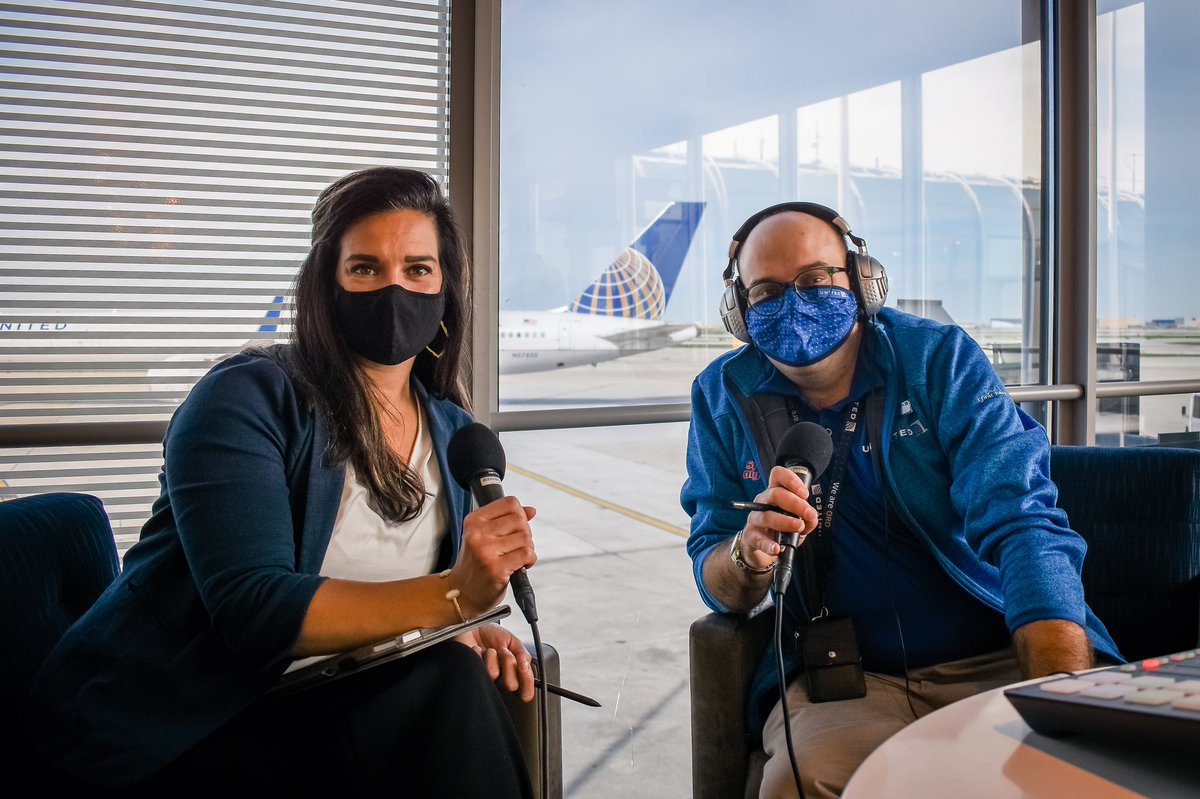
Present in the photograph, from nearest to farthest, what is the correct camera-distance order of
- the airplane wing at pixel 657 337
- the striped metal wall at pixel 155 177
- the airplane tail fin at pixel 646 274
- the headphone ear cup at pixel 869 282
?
the headphone ear cup at pixel 869 282 → the striped metal wall at pixel 155 177 → the airplane tail fin at pixel 646 274 → the airplane wing at pixel 657 337

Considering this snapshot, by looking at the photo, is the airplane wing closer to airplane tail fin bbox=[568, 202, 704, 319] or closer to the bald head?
airplane tail fin bbox=[568, 202, 704, 319]

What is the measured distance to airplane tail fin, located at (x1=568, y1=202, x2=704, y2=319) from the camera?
9.91 ft

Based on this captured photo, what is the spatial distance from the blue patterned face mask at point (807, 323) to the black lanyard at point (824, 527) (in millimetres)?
154

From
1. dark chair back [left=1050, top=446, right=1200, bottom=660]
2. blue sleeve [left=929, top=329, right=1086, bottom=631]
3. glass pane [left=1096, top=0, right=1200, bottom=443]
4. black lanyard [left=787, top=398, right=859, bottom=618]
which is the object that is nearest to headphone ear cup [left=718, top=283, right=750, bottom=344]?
black lanyard [left=787, top=398, right=859, bottom=618]

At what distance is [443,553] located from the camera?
154 centimetres

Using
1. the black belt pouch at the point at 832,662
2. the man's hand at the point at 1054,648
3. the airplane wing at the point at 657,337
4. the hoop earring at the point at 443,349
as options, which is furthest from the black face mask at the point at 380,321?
the airplane wing at the point at 657,337

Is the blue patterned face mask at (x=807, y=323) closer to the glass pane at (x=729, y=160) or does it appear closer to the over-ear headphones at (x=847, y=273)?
the over-ear headphones at (x=847, y=273)

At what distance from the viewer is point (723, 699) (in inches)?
66.4

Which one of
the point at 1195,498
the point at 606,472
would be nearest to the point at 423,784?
the point at 1195,498

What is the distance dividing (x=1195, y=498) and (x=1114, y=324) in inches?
94.3

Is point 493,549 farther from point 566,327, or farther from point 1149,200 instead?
point 1149,200

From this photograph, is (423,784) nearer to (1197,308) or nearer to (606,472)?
(1197,308)

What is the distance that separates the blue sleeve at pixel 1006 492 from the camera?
1407 millimetres

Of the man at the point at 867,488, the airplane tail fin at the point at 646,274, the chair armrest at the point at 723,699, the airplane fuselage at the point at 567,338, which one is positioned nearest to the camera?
the man at the point at 867,488
